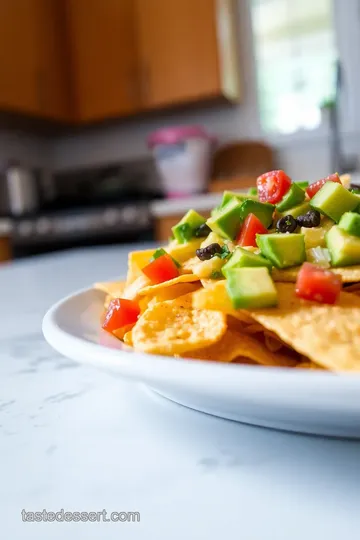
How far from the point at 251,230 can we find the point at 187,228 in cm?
14

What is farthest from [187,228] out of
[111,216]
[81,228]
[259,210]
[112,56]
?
[112,56]

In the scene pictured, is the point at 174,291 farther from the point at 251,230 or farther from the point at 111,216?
the point at 111,216

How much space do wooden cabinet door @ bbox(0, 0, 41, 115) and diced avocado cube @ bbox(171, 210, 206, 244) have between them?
314 centimetres

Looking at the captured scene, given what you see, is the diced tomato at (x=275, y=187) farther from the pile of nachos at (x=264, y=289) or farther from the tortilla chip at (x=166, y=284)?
the tortilla chip at (x=166, y=284)

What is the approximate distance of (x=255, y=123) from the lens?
402 cm

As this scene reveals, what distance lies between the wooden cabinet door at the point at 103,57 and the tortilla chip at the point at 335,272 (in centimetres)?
358

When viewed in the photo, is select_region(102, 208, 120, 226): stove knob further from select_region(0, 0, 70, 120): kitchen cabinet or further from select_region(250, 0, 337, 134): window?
select_region(250, 0, 337, 134): window

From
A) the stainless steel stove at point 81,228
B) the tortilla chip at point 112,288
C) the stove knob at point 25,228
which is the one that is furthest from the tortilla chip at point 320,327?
the stove knob at point 25,228

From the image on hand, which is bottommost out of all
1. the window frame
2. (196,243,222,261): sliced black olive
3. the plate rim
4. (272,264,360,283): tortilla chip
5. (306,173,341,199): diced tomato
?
the plate rim

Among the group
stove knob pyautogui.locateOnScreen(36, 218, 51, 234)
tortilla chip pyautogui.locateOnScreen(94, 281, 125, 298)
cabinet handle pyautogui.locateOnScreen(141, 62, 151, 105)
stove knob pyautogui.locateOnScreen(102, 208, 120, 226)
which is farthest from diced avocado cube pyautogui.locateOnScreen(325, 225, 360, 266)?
cabinet handle pyautogui.locateOnScreen(141, 62, 151, 105)

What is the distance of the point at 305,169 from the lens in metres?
3.95

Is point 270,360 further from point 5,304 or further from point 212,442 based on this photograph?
point 5,304

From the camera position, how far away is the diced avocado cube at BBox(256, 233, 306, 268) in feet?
2.01

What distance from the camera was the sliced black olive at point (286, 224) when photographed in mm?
692
